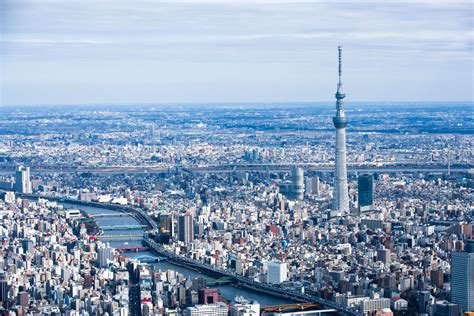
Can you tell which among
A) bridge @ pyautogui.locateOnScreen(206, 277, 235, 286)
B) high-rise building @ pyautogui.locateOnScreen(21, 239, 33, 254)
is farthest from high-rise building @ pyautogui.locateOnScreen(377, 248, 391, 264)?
high-rise building @ pyautogui.locateOnScreen(21, 239, 33, 254)

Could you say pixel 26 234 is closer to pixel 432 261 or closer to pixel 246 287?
pixel 246 287

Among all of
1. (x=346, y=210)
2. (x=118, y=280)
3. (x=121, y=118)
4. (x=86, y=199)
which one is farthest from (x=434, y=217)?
(x=121, y=118)

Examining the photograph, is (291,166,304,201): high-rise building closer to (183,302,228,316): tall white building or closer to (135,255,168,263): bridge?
(135,255,168,263): bridge

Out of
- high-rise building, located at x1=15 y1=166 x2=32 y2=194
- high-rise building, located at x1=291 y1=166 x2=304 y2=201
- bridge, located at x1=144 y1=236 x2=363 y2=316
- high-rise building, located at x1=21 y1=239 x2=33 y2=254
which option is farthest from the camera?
high-rise building, located at x1=15 y1=166 x2=32 y2=194

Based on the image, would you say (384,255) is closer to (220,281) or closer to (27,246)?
(220,281)

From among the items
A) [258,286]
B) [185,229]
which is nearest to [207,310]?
[258,286]

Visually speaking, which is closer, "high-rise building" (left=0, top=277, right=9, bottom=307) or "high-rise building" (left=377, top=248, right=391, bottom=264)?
"high-rise building" (left=0, top=277, right=9, bottom=307)

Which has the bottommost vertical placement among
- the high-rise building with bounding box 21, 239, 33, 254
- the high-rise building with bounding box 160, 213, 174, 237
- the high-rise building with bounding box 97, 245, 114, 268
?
the high-rise building with bounding box 160, 213, 174, 237
